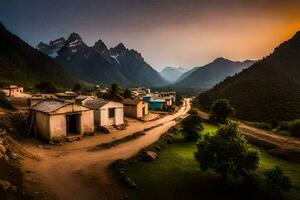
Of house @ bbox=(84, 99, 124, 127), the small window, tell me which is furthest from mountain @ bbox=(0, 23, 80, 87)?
the small window

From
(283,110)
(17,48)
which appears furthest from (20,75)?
(283,110)

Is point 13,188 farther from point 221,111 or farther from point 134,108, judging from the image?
point 221,111

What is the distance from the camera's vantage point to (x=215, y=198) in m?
19.6

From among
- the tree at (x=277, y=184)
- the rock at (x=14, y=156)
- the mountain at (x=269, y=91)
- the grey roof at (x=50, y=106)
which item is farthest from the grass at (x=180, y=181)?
the mountain at (x=269, y=91)

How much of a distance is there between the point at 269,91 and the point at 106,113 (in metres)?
61.2

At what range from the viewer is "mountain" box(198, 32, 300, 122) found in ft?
235

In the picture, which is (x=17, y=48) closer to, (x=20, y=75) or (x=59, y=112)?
(x=20, y=75)

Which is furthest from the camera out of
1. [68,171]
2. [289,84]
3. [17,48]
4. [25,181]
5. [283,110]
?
[17,48]

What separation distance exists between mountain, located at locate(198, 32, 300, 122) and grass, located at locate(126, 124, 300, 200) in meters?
47.8

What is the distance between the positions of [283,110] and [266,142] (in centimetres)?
4055

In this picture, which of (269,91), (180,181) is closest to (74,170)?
(180,181)

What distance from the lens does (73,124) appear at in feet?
116

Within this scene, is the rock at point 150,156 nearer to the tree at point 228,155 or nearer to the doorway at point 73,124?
the tree at point 228,155

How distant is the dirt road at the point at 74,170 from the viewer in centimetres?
1767
